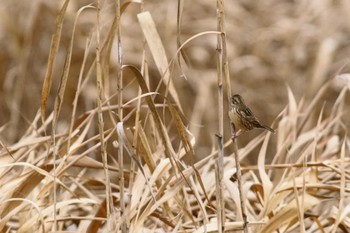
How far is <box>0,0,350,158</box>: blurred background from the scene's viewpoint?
4.00m

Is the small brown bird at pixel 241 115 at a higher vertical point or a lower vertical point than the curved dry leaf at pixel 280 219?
higher

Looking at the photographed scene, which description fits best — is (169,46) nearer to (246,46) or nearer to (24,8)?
(246,46)

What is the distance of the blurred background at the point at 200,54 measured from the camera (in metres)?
4.00

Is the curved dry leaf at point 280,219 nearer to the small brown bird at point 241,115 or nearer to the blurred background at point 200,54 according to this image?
the small brown bird at point 241,115

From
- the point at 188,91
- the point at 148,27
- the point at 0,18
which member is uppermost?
the point at 148,27

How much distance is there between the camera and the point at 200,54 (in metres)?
4.24

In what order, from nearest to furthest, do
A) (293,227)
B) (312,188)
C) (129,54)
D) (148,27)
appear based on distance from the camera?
(148,27)
(293,227)
(312,188)
(129,54)

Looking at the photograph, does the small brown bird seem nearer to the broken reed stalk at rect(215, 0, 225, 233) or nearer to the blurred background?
the broken reed stalk at rect(215, 0, 225, 233)

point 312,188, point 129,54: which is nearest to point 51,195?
point 312,188

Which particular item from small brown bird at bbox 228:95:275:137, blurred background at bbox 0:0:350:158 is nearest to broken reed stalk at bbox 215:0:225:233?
small brown bird at bbox 228:95:275:137

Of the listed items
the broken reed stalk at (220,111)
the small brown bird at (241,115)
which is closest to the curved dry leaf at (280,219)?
the broken reed stalk at (220,111)

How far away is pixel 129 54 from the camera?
405 cm

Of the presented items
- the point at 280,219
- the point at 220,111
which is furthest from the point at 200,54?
the point at 220,111

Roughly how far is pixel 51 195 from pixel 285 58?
8.67 ft
